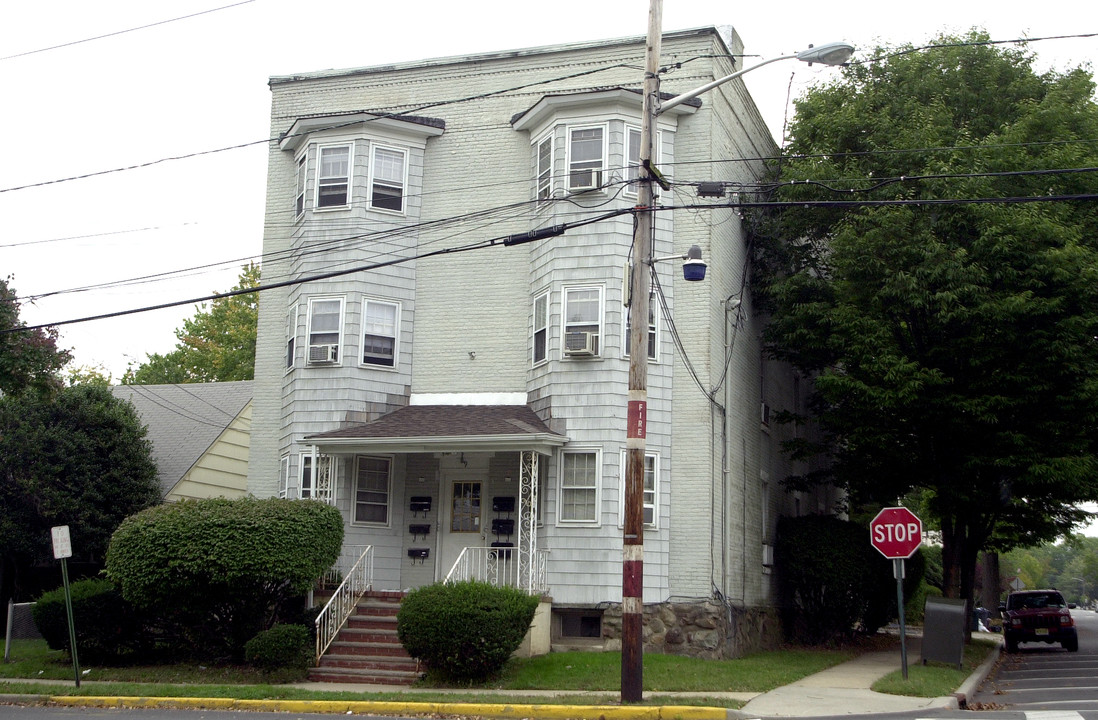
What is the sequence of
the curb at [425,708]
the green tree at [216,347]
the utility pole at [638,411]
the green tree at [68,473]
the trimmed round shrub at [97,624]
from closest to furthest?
the curb at [425,708]
the utility pole at [638,411]
the trimmed round shrub at [97,624]
the green tree at [68,473]
the green tree at [216,347]

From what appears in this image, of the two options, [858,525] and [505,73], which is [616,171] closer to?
[505,73]

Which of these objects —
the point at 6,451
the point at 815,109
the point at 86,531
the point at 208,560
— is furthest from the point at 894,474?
the point at 6,451

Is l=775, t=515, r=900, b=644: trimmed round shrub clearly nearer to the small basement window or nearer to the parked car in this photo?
the parked car

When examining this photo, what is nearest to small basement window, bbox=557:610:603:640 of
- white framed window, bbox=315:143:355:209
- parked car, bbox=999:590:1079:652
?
white framed window, bbox=315:143:355:209

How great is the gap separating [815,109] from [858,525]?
353 inches

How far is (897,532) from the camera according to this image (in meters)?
15.6

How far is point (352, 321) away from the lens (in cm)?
2052

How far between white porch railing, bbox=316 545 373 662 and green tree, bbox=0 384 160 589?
7.20m

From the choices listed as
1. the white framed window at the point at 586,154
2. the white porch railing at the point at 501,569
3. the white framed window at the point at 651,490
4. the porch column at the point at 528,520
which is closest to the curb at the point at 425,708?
the white porch railing at the point at 501,569

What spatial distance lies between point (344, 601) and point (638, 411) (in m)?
7.08

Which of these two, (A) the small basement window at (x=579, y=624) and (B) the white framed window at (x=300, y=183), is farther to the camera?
(B) the white framed window at (x=300, y=183)

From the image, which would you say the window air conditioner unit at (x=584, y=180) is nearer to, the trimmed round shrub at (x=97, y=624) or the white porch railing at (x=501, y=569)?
the white porch railing at (x=501, y=569)

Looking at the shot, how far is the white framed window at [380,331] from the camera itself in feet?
67.6

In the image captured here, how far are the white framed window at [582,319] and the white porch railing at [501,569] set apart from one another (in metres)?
3.66
